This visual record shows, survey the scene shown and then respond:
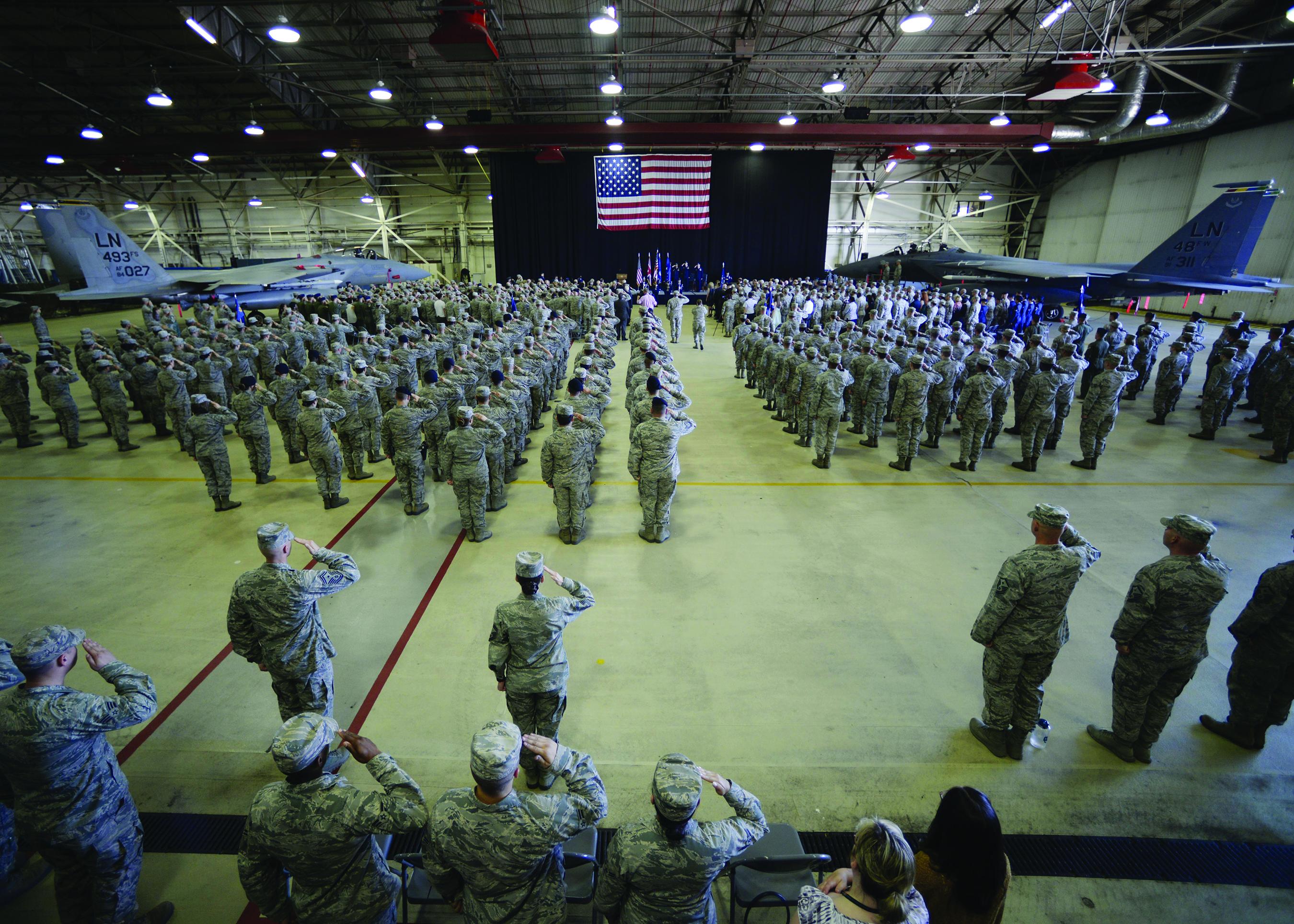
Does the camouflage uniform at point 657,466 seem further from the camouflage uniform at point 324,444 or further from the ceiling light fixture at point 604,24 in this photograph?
the ceiling light fixture at point 604,24

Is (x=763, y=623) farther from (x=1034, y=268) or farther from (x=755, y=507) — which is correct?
(x=1034, y=268)

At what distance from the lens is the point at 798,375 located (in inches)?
416

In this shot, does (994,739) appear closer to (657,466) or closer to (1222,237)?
(657,466)

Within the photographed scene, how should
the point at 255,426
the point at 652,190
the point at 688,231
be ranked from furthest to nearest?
the point at 688,231 < the point at 652,190 < the point at 255,426

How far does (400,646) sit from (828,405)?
7.02 m

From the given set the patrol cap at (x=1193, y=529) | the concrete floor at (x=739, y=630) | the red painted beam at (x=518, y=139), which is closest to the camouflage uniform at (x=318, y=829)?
the concrete floor at (x=739, y=630)

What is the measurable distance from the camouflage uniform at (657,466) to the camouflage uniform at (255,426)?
5.94 m

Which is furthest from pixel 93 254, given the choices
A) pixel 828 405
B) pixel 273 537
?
pixel 828 405

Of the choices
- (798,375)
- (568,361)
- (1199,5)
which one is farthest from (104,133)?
Result: (1199,5)

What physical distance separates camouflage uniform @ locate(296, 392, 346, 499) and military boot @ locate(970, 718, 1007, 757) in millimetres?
8126

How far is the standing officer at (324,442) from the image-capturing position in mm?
7930

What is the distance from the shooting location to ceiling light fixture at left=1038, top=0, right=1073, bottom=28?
14938 mm

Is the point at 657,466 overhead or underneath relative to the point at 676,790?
underneath

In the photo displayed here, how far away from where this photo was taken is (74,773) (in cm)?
293
